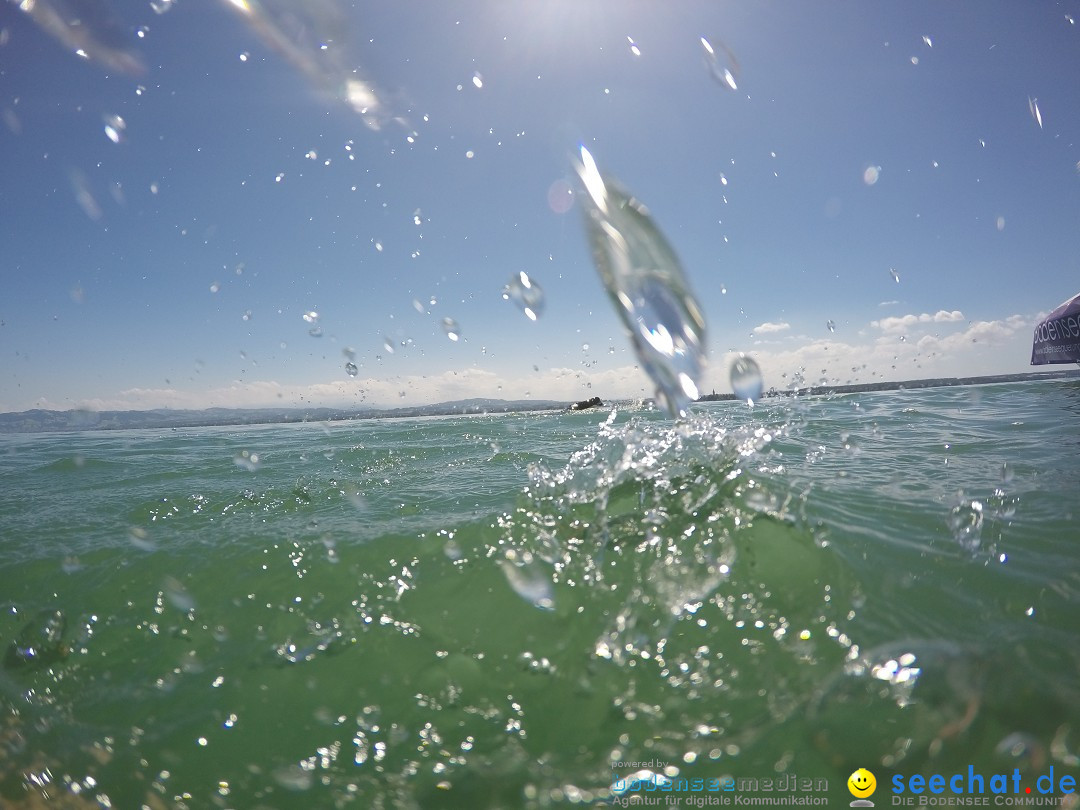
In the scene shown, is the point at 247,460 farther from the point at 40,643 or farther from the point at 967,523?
the point at 967,523

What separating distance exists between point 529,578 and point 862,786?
5.90 feet

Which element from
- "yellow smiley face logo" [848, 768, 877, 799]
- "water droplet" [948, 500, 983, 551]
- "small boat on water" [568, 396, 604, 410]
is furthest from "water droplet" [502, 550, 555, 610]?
"small boat on water" [568, 396, 604, 410]

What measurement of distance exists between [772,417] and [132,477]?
10720 millimetres

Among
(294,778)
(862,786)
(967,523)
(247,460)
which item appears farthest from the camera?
(247,460)

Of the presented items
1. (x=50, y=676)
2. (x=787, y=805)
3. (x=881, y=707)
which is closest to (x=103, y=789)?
(x=50, y=676)

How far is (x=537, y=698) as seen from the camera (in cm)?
209

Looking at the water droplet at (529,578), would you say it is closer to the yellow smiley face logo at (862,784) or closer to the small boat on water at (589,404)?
the yellow smiley face logo at (862,784)

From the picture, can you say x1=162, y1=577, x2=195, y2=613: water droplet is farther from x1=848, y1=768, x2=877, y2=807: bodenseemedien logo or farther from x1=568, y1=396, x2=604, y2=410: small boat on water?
x1=568, y1=396, x2=604, y2=410: small boat on water

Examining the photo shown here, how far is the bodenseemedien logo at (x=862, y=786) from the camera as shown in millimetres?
1595

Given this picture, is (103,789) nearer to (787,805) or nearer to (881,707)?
(787,805)

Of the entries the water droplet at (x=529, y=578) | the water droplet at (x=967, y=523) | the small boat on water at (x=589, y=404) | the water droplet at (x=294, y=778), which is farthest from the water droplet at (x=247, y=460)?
the small boat on water at (x=589, y=404)

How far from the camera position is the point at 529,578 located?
2986mm

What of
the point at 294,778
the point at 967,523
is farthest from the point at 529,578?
the point at 967,523

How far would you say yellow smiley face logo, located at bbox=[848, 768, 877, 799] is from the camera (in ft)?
5.29
